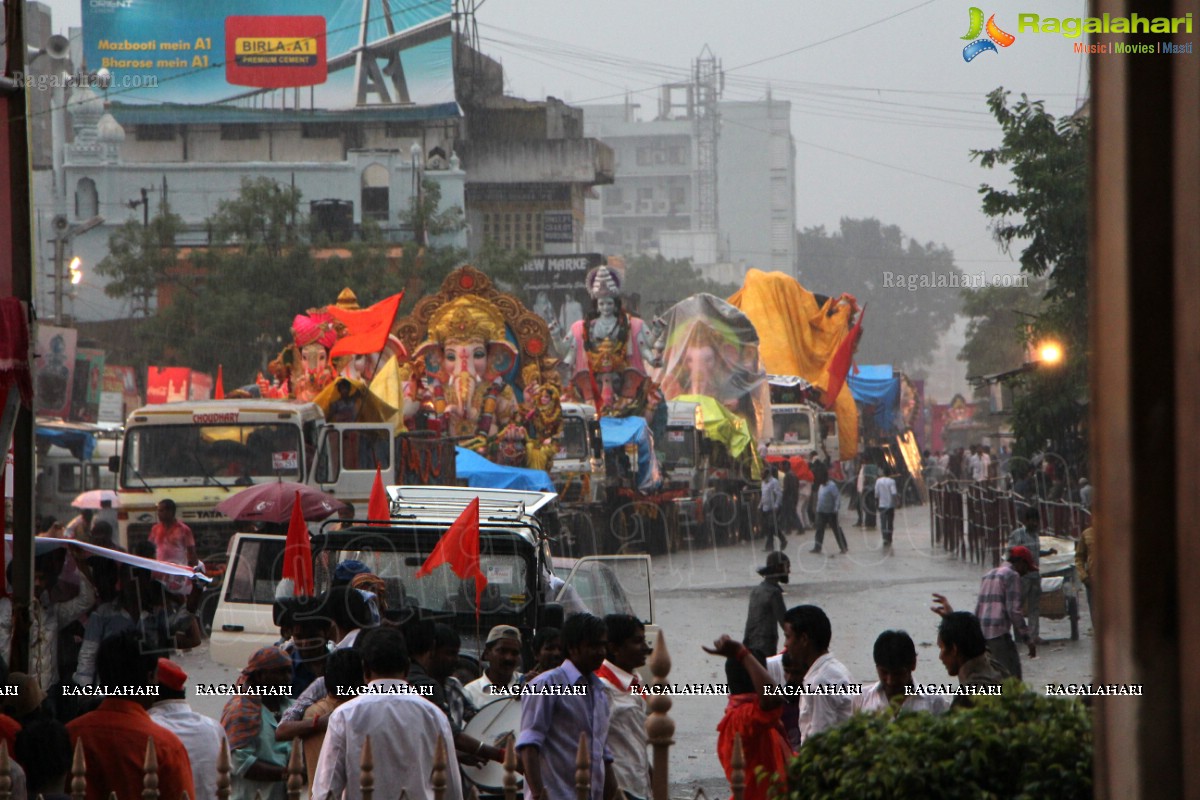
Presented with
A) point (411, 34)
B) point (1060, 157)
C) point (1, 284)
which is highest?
point (411, 34)

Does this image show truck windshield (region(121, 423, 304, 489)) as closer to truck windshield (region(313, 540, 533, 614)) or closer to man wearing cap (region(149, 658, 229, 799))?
truck windshield (region(313, 540, 533, 614))

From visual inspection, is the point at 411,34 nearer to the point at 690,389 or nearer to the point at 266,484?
the point at 690,389

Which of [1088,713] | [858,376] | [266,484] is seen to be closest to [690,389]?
[858,376]

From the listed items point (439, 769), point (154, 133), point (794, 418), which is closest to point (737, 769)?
point (439, 769)

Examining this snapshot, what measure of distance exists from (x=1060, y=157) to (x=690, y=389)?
16.9 meters

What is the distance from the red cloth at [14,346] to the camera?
5.54m

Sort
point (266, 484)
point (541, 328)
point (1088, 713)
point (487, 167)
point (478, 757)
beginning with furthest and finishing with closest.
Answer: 1. point (487, 167)
2. point (541, 328)
3. point (266, 484)
4. point (478, 757)
5. point (1088, 713)

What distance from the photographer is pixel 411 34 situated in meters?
48.6

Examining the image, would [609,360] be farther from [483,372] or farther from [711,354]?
[711,354]

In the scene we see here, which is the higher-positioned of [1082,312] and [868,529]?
[1082,312]

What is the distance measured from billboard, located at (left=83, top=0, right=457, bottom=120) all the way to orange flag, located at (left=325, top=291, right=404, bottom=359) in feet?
97.2

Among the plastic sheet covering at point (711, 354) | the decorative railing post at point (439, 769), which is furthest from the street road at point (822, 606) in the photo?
the plastic sheet covering at point (711, 354)

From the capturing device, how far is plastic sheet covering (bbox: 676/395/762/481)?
1186 inches

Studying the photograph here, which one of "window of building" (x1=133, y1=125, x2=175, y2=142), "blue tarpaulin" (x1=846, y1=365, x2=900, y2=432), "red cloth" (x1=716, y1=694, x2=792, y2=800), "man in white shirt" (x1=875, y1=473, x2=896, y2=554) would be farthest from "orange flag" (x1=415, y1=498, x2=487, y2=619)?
"window of building" (x1=133, y1=125, x2=175, y2=142)
